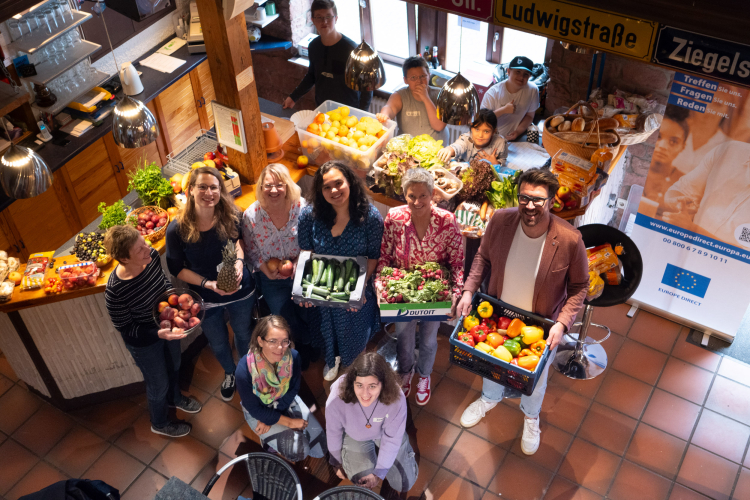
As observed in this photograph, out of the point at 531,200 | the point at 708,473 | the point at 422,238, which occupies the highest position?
the point at 531,200

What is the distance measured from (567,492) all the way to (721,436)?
52.3 inches

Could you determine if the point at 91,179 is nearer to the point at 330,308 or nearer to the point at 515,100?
the point at 330,308

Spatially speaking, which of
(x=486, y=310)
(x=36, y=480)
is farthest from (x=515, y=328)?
(x=36, y=480)

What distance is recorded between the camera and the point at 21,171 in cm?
407

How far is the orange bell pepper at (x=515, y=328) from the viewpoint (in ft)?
13.6

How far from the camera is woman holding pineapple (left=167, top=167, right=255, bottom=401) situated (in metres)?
4.29

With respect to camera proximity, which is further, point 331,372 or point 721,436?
point 331,372

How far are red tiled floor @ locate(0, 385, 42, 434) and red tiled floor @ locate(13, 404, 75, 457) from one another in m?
0.06

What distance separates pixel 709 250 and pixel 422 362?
2447mm

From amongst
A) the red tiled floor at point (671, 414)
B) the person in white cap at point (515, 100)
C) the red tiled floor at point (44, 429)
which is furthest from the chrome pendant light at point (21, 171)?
the red tiled floor at point (671, 414)

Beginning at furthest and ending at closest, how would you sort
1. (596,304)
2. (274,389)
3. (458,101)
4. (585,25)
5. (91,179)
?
(91,179) < (596,304) < (458,101) < (274,389) < (585,25)

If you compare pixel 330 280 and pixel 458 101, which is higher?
pixel 458 101

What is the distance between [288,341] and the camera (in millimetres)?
3945

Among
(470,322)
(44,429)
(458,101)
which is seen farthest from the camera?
(44,429)
